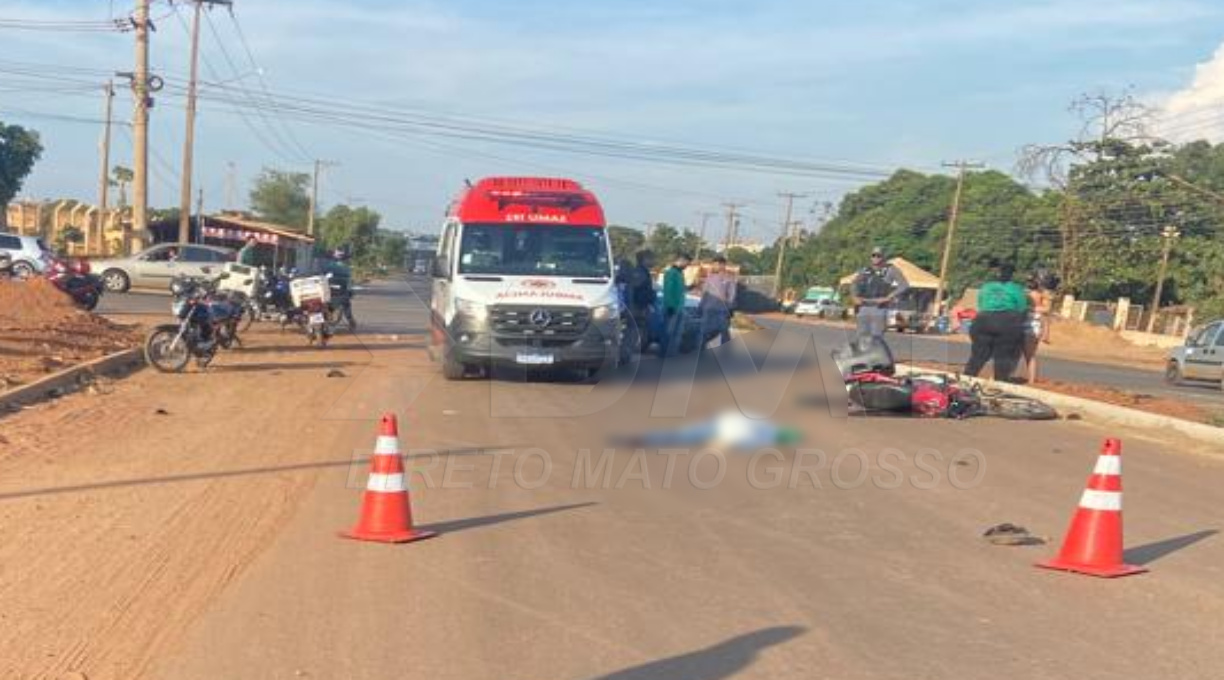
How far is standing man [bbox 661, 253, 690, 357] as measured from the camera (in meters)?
21.2

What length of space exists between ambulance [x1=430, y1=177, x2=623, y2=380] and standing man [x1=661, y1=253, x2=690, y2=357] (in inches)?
155

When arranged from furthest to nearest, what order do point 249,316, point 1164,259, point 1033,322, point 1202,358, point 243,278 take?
point 1164,259
point 1202,358
point 243,278
point 249,316
point 1033,322

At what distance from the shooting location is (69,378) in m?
14.0

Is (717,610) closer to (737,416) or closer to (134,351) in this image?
(737,416)

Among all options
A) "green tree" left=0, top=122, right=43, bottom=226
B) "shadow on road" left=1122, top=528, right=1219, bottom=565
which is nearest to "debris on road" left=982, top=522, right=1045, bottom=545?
"shadow on road" left=1122, top=528, right=1219, bottom=565

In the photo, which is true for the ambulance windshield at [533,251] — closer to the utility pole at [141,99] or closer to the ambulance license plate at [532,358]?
the ambulance license plate at [532,358]

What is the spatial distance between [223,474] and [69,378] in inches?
227

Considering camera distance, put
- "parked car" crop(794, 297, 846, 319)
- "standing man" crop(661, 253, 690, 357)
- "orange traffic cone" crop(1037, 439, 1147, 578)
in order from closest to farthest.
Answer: "orange traffic cone" crop(1037, 439, 1147, 578) < "standing man" crop(661, 253, 690, 357) < "parked car" crop(794, 297, 846, 319)

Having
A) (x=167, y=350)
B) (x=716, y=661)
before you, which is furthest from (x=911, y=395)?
(x=716, y=661)

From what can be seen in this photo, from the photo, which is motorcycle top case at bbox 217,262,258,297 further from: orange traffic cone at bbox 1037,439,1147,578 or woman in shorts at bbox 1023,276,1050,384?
orange traffic cone at bbox 1037,439,1147,578

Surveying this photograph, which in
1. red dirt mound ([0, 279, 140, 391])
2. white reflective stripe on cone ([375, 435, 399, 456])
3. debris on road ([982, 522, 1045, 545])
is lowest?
red dirt mound ([0, 279, 140, 391])

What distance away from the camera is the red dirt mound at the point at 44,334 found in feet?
47.4

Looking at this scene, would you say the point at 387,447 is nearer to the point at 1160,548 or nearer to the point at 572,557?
the point at 572,557

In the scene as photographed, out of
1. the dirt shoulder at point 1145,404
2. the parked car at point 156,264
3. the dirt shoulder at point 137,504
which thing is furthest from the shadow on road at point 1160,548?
the parked car at point 156,264
